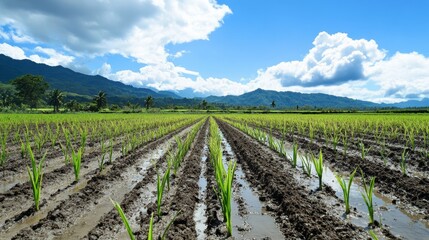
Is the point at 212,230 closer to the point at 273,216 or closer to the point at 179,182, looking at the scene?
the point at 273,216

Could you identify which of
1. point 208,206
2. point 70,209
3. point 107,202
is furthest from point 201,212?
point 70,209

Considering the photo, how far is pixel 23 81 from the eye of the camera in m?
86.6

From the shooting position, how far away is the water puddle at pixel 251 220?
3.54 metres

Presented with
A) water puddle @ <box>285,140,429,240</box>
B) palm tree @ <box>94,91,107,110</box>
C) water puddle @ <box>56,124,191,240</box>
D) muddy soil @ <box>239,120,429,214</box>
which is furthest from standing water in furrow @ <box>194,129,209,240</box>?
palm tree @ <box>94,91,107,110</box>

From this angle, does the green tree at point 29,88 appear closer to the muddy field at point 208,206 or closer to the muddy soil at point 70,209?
the muddy field at point 208,206

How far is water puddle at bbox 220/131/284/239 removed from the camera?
3.54 metres

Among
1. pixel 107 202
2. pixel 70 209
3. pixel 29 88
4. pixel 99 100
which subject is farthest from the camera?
pixel 99 100

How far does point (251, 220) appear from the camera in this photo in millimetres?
4023

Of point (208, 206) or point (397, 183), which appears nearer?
point (208, 206)

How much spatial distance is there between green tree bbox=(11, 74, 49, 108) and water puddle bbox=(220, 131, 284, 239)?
10019 centimetres

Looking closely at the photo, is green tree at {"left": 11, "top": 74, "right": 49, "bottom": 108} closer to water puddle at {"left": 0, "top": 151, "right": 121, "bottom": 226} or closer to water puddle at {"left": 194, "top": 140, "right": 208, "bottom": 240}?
water puddle at {"left": 0, "top": 151, "right": 121, "bottom": 226}

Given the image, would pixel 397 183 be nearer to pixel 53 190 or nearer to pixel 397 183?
pixel 397 183

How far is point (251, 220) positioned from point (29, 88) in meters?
101

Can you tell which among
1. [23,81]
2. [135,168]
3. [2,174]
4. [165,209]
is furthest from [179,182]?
[23,81]
